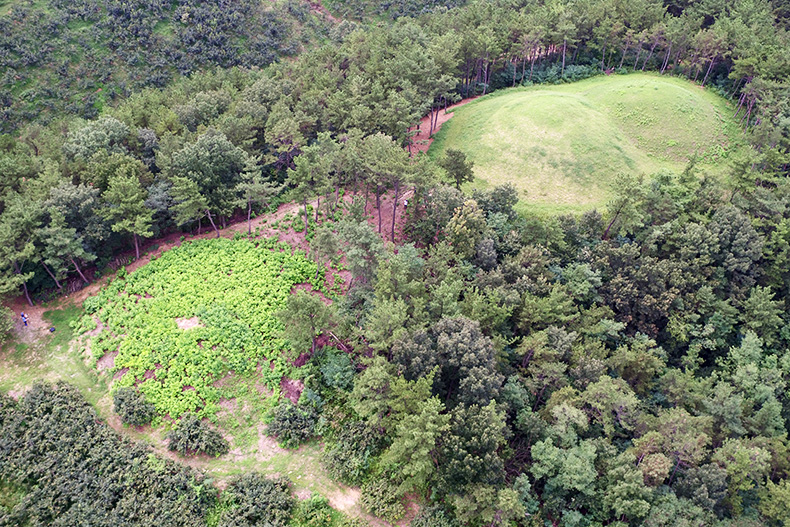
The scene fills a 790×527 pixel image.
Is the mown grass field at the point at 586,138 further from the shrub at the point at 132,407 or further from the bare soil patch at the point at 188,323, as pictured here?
the shrub at the point at 132,407

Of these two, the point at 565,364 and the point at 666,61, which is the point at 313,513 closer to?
the point at 565,364

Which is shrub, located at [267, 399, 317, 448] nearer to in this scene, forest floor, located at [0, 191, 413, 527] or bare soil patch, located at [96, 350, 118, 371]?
forest floor, located at [0, 191, 413, 527]

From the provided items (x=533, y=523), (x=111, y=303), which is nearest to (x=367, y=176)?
(x=111, y=303)

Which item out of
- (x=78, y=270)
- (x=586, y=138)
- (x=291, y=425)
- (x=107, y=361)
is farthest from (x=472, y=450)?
(x=586, y=138)

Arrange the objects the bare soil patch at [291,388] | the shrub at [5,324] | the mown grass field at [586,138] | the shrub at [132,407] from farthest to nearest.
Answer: the mown grass field at [586,138] < the shrub at [5,324] < the bare soil patch at [291,388] < the shrub at [132,407]

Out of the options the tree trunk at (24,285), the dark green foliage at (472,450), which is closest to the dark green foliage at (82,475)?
the tree trunk at (24,285)

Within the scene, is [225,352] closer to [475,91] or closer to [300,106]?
[300,106]
